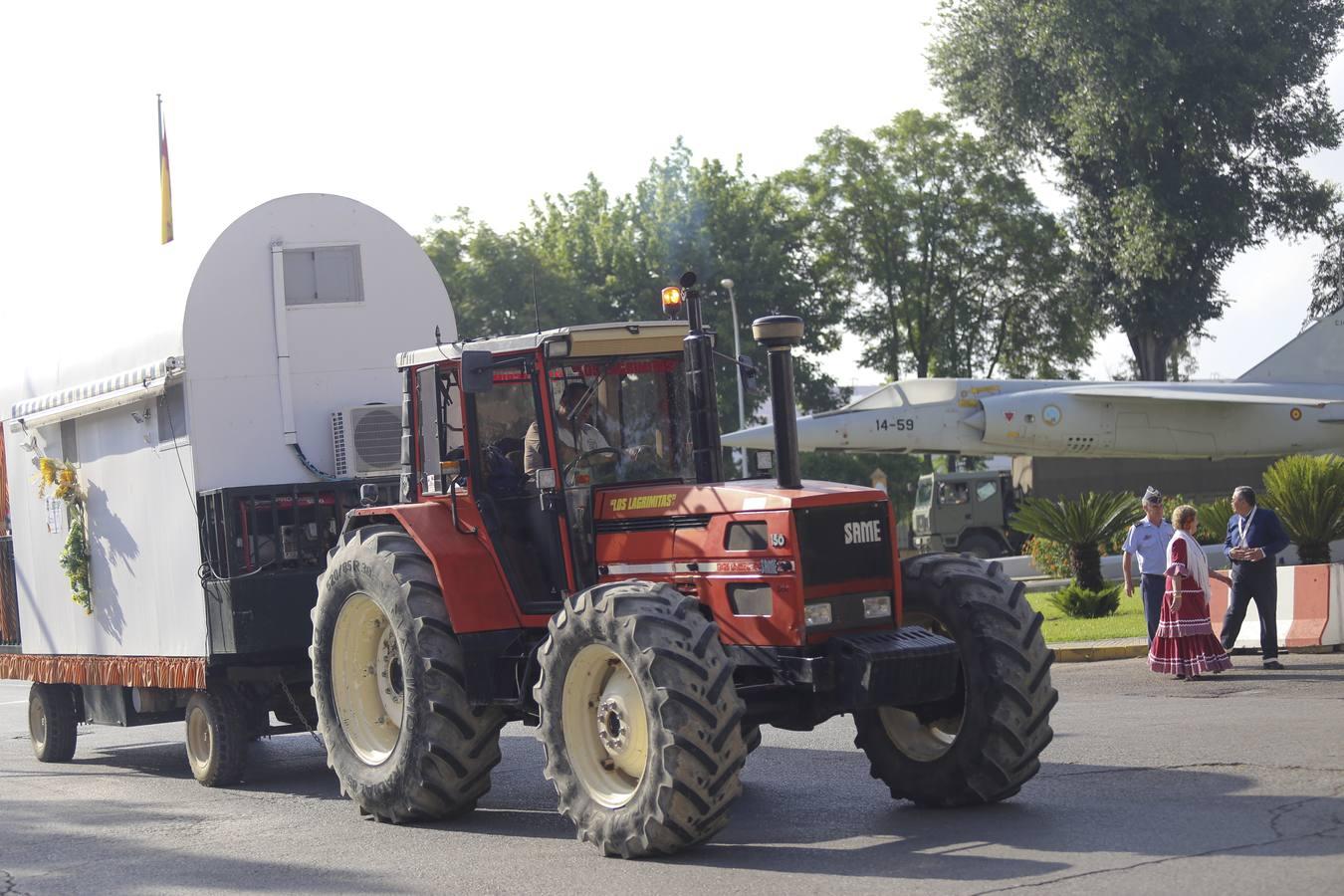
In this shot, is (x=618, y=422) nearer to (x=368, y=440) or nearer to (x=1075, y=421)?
(x=368, y=440)

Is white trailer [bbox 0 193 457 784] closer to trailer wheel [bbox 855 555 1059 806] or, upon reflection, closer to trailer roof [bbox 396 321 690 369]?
trailer roof [bbox 396 321 690 369]

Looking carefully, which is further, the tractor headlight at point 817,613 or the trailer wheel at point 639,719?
the tractor headlight at point 817,613

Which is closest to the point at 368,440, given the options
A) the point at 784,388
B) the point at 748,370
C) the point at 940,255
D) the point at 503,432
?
the point at 503,432

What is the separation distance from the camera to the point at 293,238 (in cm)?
1212

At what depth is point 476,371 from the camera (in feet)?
28.9

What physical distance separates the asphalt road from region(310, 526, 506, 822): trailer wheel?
0.29 m

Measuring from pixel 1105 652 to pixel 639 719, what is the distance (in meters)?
11.1

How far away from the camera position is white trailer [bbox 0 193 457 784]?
11.4m

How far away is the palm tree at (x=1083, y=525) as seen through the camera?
22656 mm

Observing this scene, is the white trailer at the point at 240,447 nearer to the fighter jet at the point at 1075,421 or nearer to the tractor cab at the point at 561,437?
the tractor cab at the point at 561,437

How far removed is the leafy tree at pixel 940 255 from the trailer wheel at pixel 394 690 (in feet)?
156

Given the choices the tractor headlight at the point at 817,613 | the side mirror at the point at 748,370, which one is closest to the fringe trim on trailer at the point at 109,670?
the side mirror at the point at 748,370

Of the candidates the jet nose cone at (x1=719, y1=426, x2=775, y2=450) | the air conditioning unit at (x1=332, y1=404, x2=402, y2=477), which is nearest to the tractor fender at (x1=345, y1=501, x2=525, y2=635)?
the air conditioning unit at (x1=332, y1=404, x2=402, y2=477)

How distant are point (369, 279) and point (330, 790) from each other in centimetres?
393
